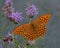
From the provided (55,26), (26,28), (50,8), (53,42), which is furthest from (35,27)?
(50,8)

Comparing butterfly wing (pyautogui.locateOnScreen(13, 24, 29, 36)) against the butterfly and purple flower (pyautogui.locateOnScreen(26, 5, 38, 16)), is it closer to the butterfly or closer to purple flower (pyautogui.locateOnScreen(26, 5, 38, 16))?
the butterfly

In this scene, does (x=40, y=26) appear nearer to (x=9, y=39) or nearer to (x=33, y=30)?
(x=33, y=30)

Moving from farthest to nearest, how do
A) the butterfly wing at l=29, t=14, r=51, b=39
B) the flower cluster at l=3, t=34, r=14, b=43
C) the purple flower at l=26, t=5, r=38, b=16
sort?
the purple flower at l=26, t=5, r=38, b=16, the flower cluster at l=3, t=34, r=14, b=43, the butterfly wing at l=29, t=14, r=51, b=39

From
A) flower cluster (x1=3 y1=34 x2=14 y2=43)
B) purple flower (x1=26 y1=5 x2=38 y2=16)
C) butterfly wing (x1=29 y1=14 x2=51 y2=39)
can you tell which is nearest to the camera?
butterfly wing (x1=29 y1=14 x2=51 y2=39)

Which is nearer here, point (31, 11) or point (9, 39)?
point (9, 39)

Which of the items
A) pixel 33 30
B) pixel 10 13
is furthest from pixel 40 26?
pixel 10 13

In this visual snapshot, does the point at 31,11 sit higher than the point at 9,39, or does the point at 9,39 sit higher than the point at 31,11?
the point at 31,11

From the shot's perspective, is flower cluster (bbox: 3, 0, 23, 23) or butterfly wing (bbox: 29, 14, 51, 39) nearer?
butterfly wing (bbox: 29, 14, 51, 39)

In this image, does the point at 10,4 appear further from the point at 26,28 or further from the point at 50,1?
the point at 50,1

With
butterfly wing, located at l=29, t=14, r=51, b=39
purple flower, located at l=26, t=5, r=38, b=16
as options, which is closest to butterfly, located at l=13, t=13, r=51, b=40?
butterfly wing, located at l=29, t=14, r=51, b=39
